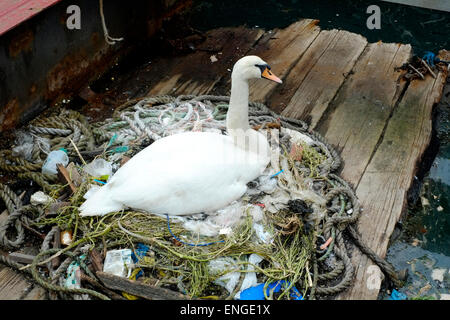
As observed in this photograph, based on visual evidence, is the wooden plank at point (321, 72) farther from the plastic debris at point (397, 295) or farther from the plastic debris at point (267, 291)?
the plastic debris at point (267, 291)

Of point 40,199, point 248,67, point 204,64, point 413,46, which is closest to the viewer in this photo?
point 248,67

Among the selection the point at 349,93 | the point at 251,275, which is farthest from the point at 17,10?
the point at 349,93

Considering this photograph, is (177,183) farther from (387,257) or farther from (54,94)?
(54,94)

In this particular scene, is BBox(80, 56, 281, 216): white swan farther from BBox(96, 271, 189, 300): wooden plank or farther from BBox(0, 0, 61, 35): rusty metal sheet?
BBox(0, 0, 61, 35): rusty metal sheet

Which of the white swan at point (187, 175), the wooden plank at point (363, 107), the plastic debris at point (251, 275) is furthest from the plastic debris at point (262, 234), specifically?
the wooden plank at point (363, 107)

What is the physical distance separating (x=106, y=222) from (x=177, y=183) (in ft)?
2.05

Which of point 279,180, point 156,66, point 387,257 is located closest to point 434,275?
point 387,257

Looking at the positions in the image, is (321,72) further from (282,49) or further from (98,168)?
(98,168)

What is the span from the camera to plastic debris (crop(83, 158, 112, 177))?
365cm

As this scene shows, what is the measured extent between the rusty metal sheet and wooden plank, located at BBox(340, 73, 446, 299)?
321 centimetres

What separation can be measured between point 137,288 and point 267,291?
0.85m

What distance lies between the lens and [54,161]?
374 centimetres

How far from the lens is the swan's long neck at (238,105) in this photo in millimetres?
3414

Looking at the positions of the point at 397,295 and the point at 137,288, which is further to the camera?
the point at 397,295
